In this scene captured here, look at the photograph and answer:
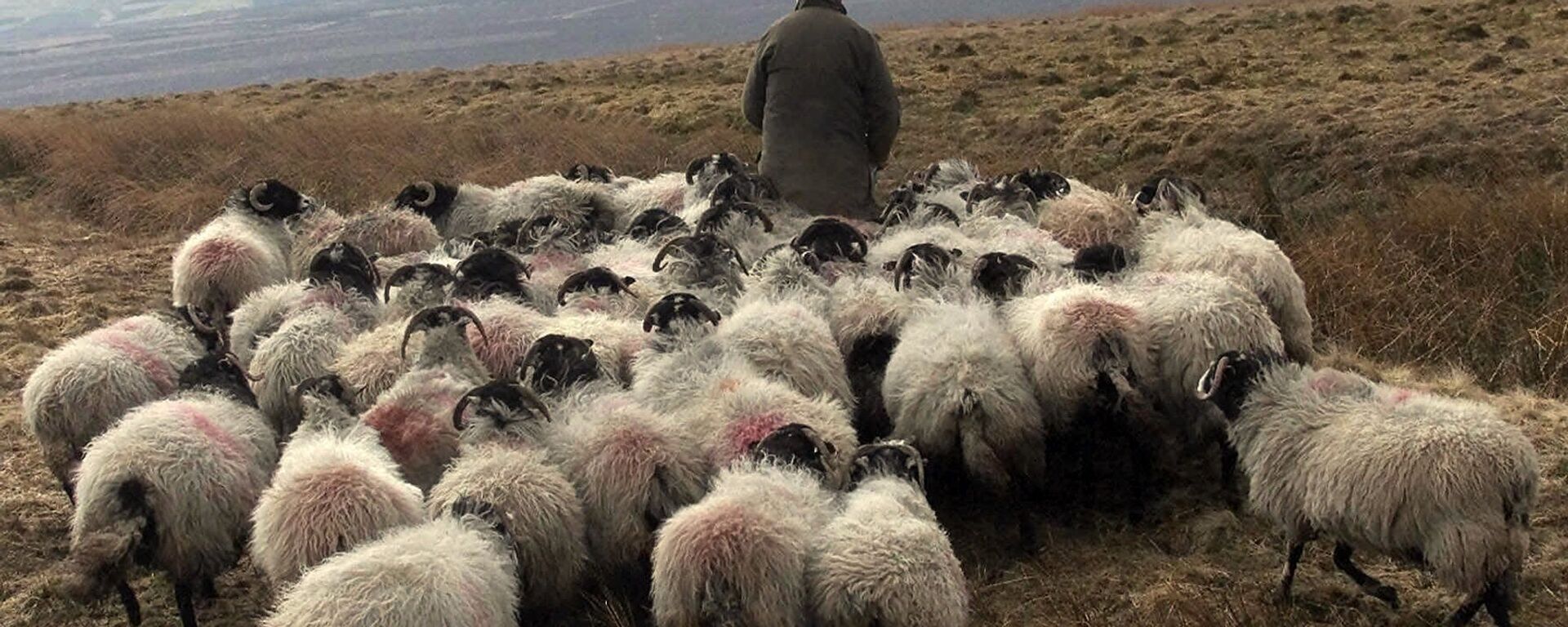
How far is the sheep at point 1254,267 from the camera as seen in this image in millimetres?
6387

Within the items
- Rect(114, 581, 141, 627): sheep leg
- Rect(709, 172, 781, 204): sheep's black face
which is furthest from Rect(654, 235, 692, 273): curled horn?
Rect(114, 581, 141, 627): sheep leg

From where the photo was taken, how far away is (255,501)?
16.3 ft

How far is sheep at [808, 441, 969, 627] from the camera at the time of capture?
12.7 feet

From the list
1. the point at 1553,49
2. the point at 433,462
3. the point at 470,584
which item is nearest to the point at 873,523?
the point at 470,584

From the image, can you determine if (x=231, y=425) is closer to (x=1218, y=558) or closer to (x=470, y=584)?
(x=470, y=584)

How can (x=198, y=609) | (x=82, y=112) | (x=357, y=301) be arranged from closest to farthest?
(x=198, y=609), (x=357, y=301), (x=82, y=112)

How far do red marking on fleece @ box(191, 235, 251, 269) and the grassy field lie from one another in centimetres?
150

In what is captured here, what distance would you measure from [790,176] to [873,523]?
587cm

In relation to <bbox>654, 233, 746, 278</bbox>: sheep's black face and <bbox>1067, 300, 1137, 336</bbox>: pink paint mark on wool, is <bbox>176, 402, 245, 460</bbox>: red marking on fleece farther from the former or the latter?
<bbox>1067, 300, 1137, 336</bbox>: pink paint mark on wool

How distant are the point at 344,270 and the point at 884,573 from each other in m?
4.47

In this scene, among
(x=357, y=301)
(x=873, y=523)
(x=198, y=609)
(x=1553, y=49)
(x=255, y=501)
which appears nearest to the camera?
(x=873, y=523)

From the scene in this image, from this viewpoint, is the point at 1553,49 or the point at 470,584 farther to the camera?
the point at 1553,49

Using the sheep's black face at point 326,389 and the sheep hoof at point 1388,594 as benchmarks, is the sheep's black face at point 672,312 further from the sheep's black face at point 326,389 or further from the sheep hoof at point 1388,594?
the sheep hoof at point 1388,594

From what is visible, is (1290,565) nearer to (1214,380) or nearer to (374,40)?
(1214,380)
